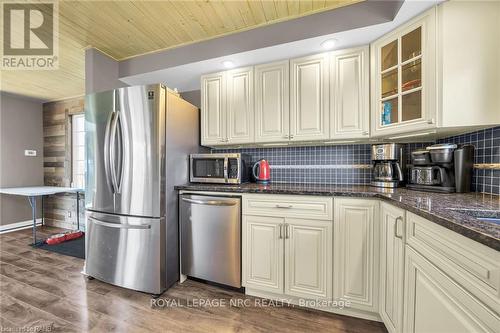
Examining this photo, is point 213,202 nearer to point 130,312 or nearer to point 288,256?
point 288,256

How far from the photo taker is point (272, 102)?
6.88ft

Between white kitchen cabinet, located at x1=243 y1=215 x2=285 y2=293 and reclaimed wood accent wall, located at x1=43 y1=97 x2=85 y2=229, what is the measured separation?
3.67 metres

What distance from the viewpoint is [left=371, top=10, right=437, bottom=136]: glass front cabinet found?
4.65ft

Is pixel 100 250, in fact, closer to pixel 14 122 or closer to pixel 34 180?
pixel 34 180

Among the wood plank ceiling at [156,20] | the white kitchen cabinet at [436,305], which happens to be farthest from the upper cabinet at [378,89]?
the white kitchen cabinet at [436,305]

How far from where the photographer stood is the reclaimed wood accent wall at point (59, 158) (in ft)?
12.7

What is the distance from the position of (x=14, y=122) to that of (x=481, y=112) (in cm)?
631

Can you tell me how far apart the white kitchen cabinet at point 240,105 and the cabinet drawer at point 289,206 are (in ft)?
2.38

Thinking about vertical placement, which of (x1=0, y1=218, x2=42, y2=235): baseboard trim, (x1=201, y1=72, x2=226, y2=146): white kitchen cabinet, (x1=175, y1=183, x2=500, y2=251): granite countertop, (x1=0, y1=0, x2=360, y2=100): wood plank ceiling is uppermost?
(x1=0, y1=0, x2=360, y2=100): wood plank ceiling

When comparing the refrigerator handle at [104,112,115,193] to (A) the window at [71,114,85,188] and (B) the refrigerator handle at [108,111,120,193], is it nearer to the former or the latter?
(B) the refrigerator handle at [108,111,120,193]

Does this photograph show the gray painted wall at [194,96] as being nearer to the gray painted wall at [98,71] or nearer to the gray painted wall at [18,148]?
the gray painted wall at [98,71]

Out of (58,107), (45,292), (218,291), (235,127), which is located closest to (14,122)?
(58,107)

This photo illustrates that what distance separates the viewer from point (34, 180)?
13.1ft

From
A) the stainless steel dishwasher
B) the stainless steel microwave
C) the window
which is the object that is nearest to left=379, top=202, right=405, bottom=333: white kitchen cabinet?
the stainless steel dishwasher
